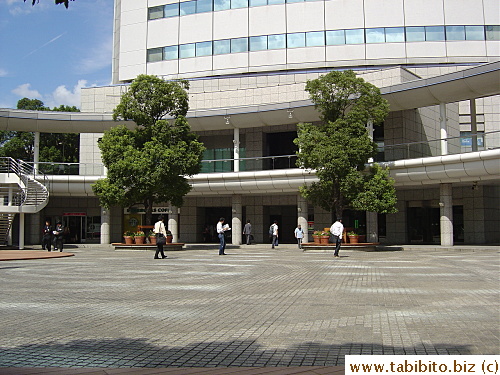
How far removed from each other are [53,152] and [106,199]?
23.6m

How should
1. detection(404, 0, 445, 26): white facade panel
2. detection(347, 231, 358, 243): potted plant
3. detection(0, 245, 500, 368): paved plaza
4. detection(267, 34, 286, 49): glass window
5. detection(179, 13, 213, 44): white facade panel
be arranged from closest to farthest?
1. detection(0, 245, 500, 368): paved plaza
2. detection(347, 231, 358, 243): potted plant
3. detection(404, 0, 445, 26): white facade panel
4. detection(267, 34, 286, 49): glass window
5. detection(179, 13, 213, 44): white facade panel

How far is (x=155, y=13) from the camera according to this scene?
4572cm

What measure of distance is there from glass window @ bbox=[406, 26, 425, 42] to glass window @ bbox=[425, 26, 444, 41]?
321 millimetres

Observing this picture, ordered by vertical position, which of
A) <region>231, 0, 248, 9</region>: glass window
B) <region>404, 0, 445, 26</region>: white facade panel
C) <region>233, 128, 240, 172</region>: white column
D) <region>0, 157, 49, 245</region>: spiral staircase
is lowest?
<region>0, 157, 49, 245</region>: spiral staircase

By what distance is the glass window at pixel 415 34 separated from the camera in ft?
132

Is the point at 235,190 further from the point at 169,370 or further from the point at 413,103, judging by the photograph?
the point at 169,370

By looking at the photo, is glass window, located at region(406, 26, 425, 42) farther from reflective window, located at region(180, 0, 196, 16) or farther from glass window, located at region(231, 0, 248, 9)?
reflective window, located at region(180, 0, 196, 16)

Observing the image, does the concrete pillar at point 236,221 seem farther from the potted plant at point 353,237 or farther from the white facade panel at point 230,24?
the white facade panel at point 230,24

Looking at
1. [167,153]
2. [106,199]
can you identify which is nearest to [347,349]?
[167,153]

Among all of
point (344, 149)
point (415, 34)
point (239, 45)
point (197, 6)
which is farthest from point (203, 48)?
point (344, 149)

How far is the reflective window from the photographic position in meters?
44.5

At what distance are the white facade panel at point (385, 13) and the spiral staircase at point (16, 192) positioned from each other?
27.0 m

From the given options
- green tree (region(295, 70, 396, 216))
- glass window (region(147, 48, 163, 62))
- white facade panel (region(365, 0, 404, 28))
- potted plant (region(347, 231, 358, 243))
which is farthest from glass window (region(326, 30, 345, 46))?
potted plant (region(347, 231, 358, 243))

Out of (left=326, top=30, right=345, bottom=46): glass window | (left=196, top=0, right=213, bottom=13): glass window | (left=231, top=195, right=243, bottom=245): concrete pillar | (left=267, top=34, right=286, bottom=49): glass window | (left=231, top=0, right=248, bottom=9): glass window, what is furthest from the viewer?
(left=196, top=0, right=213, bottom=13): glass window
